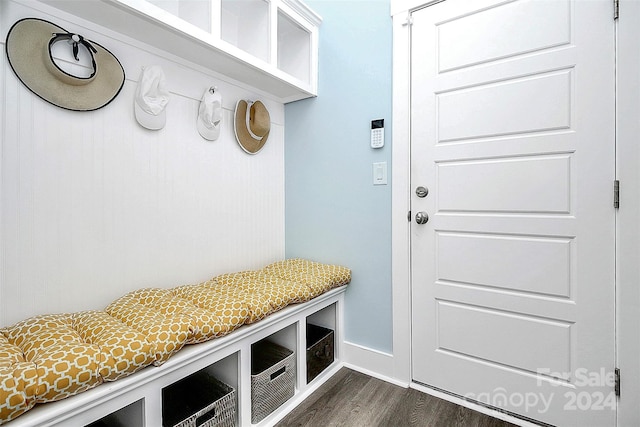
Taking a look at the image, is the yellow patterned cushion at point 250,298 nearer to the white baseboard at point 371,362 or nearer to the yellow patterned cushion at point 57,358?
the yellow patterned cushion at point 57,358

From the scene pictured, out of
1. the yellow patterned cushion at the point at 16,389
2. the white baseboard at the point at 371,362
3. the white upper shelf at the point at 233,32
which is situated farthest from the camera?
the white baseboard at the point at 371,362

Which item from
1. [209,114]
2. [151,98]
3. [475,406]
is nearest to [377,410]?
[475,406]

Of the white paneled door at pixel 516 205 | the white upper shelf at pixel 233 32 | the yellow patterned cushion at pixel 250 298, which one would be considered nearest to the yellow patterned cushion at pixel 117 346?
the yellow patterned cushion at pixel 250 298

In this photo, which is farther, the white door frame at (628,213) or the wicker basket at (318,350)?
the wicker basket at (318,350)

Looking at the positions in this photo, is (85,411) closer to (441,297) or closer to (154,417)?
(154,417)

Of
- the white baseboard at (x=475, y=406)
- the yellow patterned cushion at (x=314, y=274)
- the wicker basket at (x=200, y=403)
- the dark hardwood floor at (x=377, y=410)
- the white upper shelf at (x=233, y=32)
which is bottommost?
the dark hardwood floor at (x=377, y=410)

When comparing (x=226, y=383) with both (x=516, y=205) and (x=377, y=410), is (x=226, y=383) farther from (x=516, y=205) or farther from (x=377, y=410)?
(x=516, y=205)

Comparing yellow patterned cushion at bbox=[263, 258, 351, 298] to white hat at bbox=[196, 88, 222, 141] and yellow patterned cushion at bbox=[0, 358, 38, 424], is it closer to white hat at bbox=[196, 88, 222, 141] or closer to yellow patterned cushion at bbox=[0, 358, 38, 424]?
white hat at bbox=[196, 88, 222, 141]

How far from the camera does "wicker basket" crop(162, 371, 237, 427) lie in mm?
1193

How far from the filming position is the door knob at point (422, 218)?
1.65 metres

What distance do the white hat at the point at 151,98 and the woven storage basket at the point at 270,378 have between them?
129 cm

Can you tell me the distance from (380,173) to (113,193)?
4.44 feet

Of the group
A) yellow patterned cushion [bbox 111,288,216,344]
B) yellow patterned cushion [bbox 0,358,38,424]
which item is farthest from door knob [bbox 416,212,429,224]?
yellow patterned cushion [bbox 0,358,38,424]

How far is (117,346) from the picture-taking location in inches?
37.4
